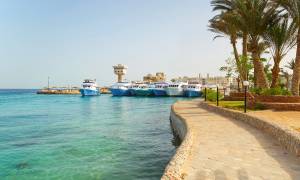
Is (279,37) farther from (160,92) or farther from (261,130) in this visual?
(160,92)

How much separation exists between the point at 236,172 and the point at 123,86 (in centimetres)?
10028

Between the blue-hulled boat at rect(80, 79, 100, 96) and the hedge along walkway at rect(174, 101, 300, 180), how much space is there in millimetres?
97682

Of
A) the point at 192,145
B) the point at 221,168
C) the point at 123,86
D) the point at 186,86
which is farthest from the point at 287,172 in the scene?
the point at 123,86

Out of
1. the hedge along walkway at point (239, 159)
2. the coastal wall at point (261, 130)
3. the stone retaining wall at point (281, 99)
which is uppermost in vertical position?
the stone retaining wall at point (281, 99)

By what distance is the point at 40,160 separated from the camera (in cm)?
1316

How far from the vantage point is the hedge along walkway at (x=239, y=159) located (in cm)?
628

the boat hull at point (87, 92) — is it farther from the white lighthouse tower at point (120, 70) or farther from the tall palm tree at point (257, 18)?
the tall palm tree at point (257, 18)

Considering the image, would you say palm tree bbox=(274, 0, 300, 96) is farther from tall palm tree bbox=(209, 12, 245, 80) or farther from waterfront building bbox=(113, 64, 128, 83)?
waterfront building bbox=(113, 64, 128, 83)

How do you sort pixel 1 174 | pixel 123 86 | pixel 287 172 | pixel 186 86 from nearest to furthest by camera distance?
pixel 287 172 → pixel 1 174 → pixel 186 86 → pixel 123 86

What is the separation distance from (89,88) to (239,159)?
102 meters

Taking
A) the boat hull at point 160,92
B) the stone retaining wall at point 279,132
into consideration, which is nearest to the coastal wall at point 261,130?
the stone retaining wall at point 279,132

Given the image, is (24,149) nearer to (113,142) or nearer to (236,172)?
(113,142)

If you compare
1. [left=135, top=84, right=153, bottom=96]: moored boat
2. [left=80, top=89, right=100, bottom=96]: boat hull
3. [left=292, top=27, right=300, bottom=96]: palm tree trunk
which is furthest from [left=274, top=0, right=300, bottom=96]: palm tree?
[left=80, top=89, right=100, bottom=96]: boat hull

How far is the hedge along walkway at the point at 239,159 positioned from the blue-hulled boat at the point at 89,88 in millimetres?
97682
